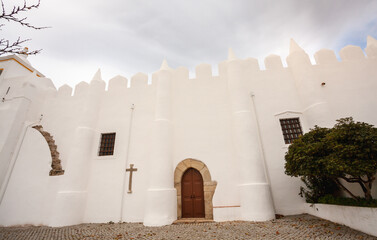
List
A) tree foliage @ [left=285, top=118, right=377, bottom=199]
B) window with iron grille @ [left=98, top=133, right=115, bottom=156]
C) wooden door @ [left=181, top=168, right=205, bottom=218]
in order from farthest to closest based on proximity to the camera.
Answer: window with iron grille @ [left=98, top=133, right=115, bottom=156] < wooden door @ [left=181, top=168, right=205, bottom=218] < tree foliage @ [left=285, top=118, right=377, bottom=199]

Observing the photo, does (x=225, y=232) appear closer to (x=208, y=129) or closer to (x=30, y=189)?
(x=208, y=129)

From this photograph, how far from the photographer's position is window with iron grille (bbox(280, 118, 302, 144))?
862 cm

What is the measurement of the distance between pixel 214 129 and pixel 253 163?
2.41 m

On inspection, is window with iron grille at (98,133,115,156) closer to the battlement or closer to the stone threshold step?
the battlement

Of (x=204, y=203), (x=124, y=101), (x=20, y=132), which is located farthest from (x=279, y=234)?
(x=20, y=132)

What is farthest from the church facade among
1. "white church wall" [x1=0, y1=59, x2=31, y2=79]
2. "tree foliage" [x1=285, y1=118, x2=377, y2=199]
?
"white church wall" [x1=0, y1=59, x2=31, y2=79]

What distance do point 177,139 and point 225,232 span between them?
4605 mm

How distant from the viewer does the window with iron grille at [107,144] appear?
31.2 feet

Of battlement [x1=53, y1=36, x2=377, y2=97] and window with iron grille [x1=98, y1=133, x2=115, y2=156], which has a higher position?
battlement [x1=53, y1=36, x2=377, y2=97]

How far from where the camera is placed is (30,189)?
8.83 m

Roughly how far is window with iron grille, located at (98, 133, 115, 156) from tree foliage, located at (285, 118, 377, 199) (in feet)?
27.1

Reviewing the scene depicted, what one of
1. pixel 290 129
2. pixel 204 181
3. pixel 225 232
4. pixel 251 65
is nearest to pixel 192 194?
pixel 204 181

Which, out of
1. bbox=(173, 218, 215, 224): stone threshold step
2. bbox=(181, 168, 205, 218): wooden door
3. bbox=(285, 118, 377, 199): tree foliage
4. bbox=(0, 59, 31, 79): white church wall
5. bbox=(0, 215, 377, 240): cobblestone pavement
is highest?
bbox=(0, 59, 31, 79): white church wall

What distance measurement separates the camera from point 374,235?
4715 mm
